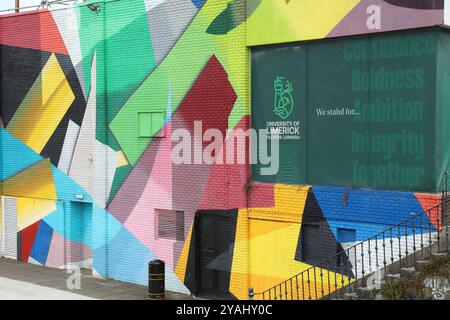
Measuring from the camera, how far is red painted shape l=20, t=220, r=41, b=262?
21.4 meters

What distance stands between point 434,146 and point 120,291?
8.69 meters

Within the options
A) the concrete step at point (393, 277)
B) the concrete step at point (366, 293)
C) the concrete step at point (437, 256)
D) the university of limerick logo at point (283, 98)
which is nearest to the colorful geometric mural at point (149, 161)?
the university of limerick logo at point (283, 98)

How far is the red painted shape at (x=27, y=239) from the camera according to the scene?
2142 centimetres

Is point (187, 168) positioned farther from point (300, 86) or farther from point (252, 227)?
point (300, 86)

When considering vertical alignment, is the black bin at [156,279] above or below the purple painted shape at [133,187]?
below

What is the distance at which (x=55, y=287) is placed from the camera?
18.4 m

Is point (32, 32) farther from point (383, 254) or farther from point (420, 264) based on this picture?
point (420, 264)

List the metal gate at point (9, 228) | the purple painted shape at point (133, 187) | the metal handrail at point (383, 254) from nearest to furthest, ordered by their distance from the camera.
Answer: the metal handrail at point (383, 254), the purple painted shape at point (133, 187), the metal gate at point (9, 228)

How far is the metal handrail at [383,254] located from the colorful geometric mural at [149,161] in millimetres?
185

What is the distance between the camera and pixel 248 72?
1622 cm

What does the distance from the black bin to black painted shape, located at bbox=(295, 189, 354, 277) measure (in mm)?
3318

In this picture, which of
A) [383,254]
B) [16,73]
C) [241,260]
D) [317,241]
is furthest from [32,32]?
[383,254]

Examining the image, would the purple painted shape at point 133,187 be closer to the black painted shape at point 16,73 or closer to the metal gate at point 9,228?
the metal gate at point 9,228

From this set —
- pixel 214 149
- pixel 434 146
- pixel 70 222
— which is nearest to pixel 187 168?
pixel 214 149
